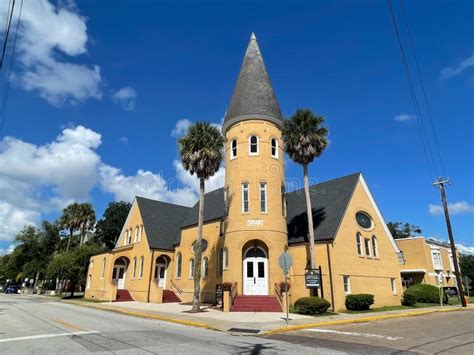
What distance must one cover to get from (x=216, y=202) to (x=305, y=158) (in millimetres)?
13022

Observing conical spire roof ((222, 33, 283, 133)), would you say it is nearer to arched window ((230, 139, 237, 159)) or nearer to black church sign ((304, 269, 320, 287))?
arched window ((230, 139, 237, 159))

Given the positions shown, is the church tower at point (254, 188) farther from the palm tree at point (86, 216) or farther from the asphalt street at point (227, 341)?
the palm tree at point (86, 216)

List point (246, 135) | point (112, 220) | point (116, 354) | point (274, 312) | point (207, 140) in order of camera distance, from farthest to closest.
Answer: point (112, 220), point (246, 135), point (207, 140), point (274, 312), point (116, 354)

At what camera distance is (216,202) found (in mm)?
34375

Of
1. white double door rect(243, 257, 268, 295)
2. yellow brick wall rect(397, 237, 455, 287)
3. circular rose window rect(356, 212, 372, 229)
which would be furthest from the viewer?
yellow brick wall rect(397, 237, 455, 287)

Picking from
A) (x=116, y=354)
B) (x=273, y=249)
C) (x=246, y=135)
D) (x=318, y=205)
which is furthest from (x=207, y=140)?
(x=116, y=354)

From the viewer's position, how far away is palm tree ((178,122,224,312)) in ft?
74.5

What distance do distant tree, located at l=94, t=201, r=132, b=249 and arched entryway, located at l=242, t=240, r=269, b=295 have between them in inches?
1675

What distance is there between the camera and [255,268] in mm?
24031

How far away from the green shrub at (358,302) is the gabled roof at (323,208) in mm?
4208

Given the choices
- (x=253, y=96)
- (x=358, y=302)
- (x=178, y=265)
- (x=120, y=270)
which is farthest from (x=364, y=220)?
(x=120, y=270)

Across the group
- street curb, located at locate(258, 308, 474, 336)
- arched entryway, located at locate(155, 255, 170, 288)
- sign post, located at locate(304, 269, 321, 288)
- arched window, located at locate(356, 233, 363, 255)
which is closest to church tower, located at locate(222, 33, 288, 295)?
sign post, located at locate(304, 269, 321, 288)

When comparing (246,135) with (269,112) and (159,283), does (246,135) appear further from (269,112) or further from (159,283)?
(159,283)

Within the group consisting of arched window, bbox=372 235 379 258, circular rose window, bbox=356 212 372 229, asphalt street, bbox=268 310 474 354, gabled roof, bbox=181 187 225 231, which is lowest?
asphalt street, bbox=268 310 474 354
